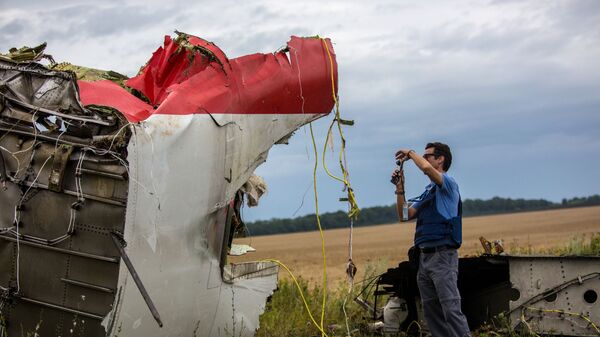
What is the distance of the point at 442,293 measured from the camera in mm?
7992

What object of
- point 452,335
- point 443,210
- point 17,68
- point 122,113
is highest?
point 17,68

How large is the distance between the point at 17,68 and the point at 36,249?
1.89m

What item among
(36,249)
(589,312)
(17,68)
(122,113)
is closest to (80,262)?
(36,249)

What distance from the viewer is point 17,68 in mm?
8266

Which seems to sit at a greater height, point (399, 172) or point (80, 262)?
point (399, 172)

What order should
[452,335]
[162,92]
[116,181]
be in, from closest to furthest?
[116,181], [452,335], [162,92]

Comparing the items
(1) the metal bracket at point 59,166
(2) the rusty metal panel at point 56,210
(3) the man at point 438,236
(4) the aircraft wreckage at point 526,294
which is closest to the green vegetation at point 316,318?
(4) the aircraft wreckage at point 526,294

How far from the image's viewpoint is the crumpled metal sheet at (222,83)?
325 inches

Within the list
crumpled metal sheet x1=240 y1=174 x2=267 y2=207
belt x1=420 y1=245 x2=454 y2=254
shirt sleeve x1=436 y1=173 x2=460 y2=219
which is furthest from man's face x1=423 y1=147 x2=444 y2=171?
crumpled metal sheet x1=240 y1=174 x2=267 y2=207

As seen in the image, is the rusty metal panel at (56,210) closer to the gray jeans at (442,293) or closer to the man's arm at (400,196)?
the man's arm at (400,196)

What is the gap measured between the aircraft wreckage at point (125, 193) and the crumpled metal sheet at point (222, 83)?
0.02 metres

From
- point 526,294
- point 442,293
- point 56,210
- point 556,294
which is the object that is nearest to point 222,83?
point 56,210

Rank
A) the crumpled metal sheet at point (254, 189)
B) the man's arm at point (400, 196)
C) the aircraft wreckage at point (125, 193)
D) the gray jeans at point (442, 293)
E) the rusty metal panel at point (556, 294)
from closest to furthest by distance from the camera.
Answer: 1. the aircraft wreckage at point (125, 193)
2. the gray jeans at point (442, 293)
3. the man's arm at point (400, 196)
4. the rusty metal panel at point (556, 294)
5. the crumpled metal sheet at point (254, 189)

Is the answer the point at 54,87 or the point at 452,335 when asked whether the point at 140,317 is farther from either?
the point at 452,335
